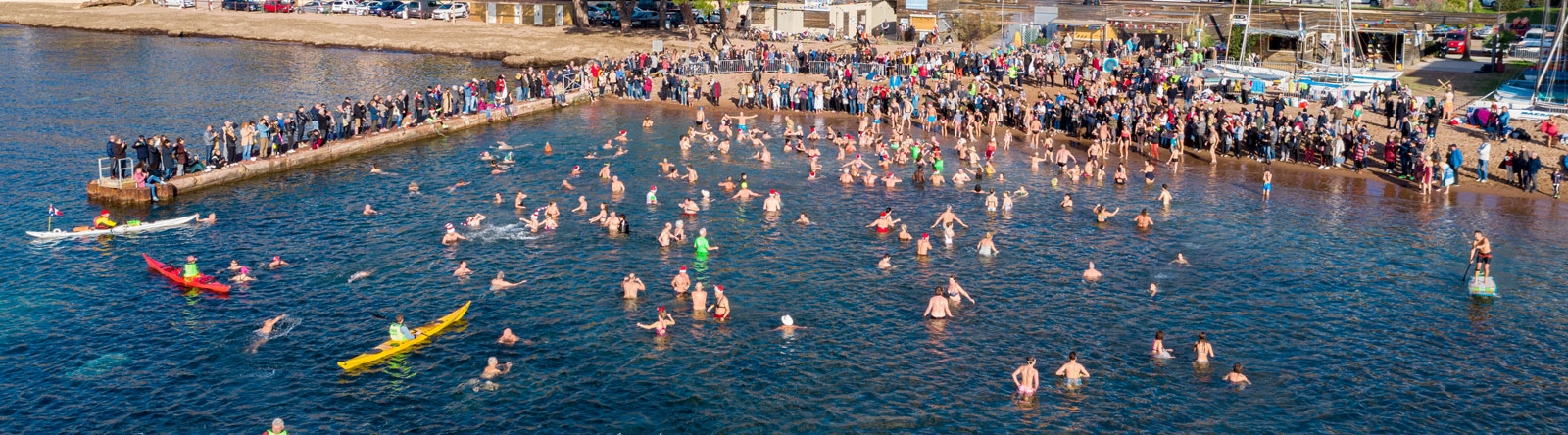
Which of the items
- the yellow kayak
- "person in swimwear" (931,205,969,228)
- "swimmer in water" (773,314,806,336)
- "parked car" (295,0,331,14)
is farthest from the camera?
"parked car" (295,0,331,14)

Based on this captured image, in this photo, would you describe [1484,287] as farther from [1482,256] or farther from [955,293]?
[955,293]

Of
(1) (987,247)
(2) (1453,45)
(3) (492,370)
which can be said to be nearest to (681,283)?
(3) (492,370)

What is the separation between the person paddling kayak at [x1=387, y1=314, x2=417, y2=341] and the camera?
118ft

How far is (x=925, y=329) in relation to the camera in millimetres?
38094

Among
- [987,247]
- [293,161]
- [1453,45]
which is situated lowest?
[987,247]

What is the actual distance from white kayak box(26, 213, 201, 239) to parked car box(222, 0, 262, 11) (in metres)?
75.3

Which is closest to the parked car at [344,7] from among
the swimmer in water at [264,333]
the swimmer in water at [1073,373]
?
the swimmer in water at [264,333]

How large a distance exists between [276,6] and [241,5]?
12.5 ft

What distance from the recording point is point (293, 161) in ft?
190

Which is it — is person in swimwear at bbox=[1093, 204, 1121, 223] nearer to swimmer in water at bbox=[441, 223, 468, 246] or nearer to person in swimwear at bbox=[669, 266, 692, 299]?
person in swimwear at bbox=[669, 266, 692, 299]

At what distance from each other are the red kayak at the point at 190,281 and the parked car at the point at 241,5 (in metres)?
81.9

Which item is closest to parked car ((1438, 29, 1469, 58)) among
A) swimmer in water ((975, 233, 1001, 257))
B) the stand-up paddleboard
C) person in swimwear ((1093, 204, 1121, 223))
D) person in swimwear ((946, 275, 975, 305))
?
person in swimwear ((1093, 204, 1121, 223))

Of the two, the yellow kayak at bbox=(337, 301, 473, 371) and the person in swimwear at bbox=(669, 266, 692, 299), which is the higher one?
the person in swimwear at bbox=(669, 266, 692, 299)

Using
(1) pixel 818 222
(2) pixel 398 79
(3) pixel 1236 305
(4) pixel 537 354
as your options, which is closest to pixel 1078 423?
(3) pixel 1236 305
